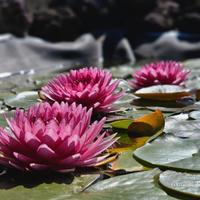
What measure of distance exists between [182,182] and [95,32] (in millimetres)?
5539

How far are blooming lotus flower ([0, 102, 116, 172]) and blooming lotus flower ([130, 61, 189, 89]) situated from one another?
83cm

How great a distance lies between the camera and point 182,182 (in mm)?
861

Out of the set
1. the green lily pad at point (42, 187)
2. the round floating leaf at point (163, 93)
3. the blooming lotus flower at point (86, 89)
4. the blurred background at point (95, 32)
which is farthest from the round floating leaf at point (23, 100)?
the blurred background at point (95, 32)

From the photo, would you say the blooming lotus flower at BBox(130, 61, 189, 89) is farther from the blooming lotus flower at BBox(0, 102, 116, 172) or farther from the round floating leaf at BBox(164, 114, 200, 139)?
the blooming lotus flower at BBox(0, 102, 116, 172)

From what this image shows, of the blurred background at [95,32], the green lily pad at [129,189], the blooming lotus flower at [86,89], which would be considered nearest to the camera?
the green lily pad at [129,189]

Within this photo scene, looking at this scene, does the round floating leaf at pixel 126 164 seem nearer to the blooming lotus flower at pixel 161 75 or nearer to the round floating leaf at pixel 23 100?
the round floating leaf at pixel 23 100

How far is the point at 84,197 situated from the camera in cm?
81

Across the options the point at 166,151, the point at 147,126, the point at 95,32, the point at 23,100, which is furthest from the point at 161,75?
the point at 95,32

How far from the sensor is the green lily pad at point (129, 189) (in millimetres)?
819

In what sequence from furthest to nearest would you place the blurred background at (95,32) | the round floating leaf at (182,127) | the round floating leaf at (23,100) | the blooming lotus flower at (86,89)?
the blurred background at (95,32)
the round floating leaf at (23,100)
the blooming lotus flower at (86,89)
the round floating leaf at (182,127)

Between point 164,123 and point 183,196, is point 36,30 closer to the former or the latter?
point 164,123

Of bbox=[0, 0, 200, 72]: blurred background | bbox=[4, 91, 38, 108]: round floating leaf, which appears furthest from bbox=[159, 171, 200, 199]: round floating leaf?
bbox=[0, 0, 200, 72]: blurred background

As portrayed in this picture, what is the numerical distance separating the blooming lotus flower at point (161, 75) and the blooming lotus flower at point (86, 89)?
0.48 m

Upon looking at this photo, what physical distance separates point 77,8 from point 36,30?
798 mm
